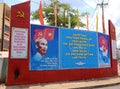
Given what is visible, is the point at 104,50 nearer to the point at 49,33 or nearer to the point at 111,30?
the point at 111,30

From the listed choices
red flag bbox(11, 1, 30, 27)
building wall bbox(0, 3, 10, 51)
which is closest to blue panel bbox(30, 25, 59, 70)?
red flag bbox(11, 1, 30, 27)

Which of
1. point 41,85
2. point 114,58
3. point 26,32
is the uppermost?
point 26,32

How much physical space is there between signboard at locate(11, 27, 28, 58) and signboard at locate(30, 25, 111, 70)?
0.64 m

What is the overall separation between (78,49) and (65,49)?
1.15m

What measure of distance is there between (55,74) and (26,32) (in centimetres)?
326

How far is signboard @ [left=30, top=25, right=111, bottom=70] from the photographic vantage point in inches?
688

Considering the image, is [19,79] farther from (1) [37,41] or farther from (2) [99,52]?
(2) [99,52]

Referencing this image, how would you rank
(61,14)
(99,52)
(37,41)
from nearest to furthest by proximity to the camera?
(37,41) → (99,52) → (61,14)

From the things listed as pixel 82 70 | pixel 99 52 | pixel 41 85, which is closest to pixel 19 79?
pixel 41 85

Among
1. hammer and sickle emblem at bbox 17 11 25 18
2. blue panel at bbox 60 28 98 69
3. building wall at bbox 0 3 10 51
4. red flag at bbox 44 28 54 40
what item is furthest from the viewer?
building wall at bbox 0 3 10 51

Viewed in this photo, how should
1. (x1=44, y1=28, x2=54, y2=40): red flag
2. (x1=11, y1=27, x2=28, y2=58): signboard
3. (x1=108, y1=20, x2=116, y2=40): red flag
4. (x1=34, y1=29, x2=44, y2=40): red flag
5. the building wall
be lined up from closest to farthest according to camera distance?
(x1=11, y1=27, x2=28, y2=58): signboard < (x1=34, y1=29, x2=44, y2=40): red flag < (x1=44, y1=28, x2=54, y2=40): red flag < (x1=108, y1=20, x2=116, y2=40): red flag < the building wall

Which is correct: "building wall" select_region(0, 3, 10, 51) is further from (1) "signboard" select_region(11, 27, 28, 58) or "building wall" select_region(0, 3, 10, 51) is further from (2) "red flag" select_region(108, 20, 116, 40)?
(1) "signboard" select_region(11, 27, 28, 58)

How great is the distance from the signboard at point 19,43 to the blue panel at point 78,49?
285cm

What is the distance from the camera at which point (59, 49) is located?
18.5m
